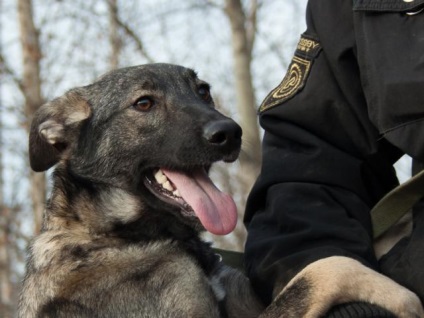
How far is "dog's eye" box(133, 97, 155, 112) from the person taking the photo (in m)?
3.78

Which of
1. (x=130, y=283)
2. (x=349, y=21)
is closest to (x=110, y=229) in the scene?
(x=130, y=283)

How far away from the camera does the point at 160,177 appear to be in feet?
11.9

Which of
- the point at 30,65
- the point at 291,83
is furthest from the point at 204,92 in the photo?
the point at 30,65

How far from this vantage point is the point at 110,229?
3533 millimetres

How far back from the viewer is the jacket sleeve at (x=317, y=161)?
3051 mm

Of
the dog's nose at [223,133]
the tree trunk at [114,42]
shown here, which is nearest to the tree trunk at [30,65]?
the tree trunk at [114,42]

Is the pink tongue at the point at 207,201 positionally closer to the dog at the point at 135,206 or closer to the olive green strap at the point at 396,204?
the dog at the point at 135,206

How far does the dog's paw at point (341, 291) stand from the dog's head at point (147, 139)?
0.60 metres

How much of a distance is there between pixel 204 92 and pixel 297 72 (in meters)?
0.85

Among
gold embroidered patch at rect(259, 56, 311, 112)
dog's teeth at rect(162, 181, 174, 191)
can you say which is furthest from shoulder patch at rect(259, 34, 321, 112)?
dog's teeth at rect(162, 181, 174, 191)

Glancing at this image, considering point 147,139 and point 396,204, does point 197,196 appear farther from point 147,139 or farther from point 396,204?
point 396,204

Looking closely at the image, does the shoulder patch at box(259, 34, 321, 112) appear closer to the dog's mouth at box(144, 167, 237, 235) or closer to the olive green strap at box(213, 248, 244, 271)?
the dog's mouth at box(144, 167, 237, 235)

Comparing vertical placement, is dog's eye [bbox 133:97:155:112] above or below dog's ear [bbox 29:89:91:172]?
above

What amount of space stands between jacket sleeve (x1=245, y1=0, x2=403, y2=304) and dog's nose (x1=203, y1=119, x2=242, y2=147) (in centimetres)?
14
